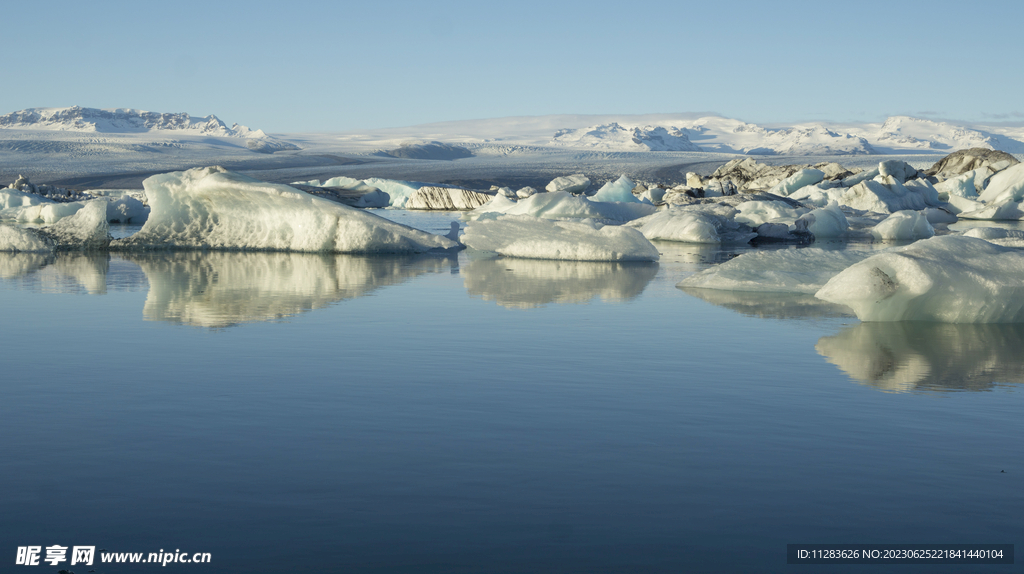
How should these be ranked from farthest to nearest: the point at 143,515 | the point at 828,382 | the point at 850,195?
the point at 850,195, the point at 828,382, the point at 143,515

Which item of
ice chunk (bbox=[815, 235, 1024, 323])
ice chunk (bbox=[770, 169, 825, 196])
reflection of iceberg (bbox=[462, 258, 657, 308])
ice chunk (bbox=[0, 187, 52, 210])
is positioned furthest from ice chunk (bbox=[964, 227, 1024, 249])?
ice chunk (bbox=[0, 187, 52, 210])

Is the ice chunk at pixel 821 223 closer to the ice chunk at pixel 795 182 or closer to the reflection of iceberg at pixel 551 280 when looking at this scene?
the reflection of iceberg at pixel 551 280

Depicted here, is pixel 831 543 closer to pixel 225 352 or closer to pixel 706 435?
pixel 706 435

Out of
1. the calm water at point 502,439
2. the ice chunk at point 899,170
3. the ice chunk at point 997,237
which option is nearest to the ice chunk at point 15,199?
the calm water at point 502,439

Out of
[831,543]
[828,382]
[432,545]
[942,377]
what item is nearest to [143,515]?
[432,545]

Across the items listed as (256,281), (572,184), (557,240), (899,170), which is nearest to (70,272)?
(256,281)

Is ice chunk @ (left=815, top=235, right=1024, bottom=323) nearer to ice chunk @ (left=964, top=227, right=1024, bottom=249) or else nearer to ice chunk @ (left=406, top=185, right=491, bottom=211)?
ice chunk @ (left=964, top=227, right=1024, bottom=249)

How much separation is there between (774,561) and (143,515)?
1410 millimetres

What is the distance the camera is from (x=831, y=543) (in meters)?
2.01

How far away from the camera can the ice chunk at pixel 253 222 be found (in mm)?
10711

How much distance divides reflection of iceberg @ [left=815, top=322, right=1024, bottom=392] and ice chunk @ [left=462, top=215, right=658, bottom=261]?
4.91 m

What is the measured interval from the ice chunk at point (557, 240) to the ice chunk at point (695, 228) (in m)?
4.32

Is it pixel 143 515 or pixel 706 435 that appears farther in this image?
pixel 706 435

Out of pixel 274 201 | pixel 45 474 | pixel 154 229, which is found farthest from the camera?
pixel 154 229
